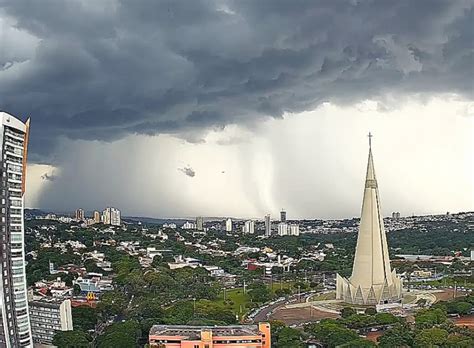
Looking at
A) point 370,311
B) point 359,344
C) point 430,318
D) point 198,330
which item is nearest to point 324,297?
point 370,311

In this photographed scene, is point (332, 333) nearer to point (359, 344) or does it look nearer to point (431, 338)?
point (359, 344)

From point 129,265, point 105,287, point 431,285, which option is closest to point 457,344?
point 431,285

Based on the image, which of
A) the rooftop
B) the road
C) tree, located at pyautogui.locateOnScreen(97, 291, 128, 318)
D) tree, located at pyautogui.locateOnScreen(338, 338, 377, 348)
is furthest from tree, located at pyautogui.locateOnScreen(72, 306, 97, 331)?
tree, located at pyautogui.locateOnScreen(338, 338, 377, 348)

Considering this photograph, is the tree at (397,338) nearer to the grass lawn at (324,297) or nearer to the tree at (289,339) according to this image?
the tree at (289,339)

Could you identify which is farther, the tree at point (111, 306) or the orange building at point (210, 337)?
the tree at point (111, 306)

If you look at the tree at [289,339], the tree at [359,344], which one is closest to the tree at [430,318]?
the tree at [359,344]

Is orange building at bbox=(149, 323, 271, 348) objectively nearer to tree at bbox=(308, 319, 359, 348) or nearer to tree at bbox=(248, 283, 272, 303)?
tree at bbox=(308, 319, 359, 348)
